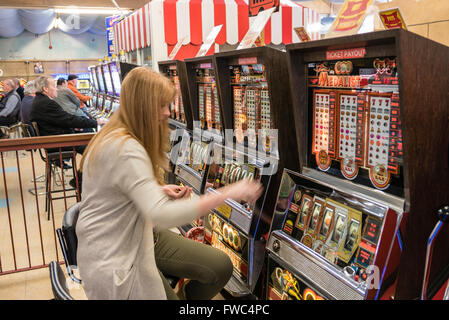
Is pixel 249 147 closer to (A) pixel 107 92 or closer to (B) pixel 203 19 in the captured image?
(B) pixel 203 19

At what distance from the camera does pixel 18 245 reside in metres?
3.84

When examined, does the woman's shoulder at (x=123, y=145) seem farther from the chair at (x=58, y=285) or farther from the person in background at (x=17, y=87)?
the person in background at (x=17, y=87)

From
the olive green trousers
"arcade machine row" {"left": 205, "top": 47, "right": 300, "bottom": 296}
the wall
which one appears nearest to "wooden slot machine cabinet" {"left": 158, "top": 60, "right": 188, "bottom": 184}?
"arcade machine row" {"left": 205, "top": 47, "right": 300, "bottom": 296}

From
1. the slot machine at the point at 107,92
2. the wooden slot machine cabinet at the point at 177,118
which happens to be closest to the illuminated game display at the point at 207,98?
the wooden slot machine cabinet at the point at 177,118

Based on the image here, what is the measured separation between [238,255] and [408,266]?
3.42 ft

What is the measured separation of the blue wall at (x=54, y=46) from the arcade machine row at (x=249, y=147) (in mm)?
16056

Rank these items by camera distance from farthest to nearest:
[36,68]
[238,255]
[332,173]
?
1. [36,68]
2. [238,255]
3. [332,173]

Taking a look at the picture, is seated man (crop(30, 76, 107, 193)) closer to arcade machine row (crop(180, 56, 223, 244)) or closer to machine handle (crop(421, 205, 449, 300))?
arcade machine row (crop(180, 56, 223, 244))

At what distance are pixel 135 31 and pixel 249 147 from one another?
12.3ft

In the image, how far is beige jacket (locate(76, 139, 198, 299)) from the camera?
137cm

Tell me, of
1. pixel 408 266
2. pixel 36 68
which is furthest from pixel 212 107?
pixel 36 68

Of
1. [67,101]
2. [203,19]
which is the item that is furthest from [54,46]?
[203,19]

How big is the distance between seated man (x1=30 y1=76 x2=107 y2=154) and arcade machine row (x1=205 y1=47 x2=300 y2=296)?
274 centimetres
